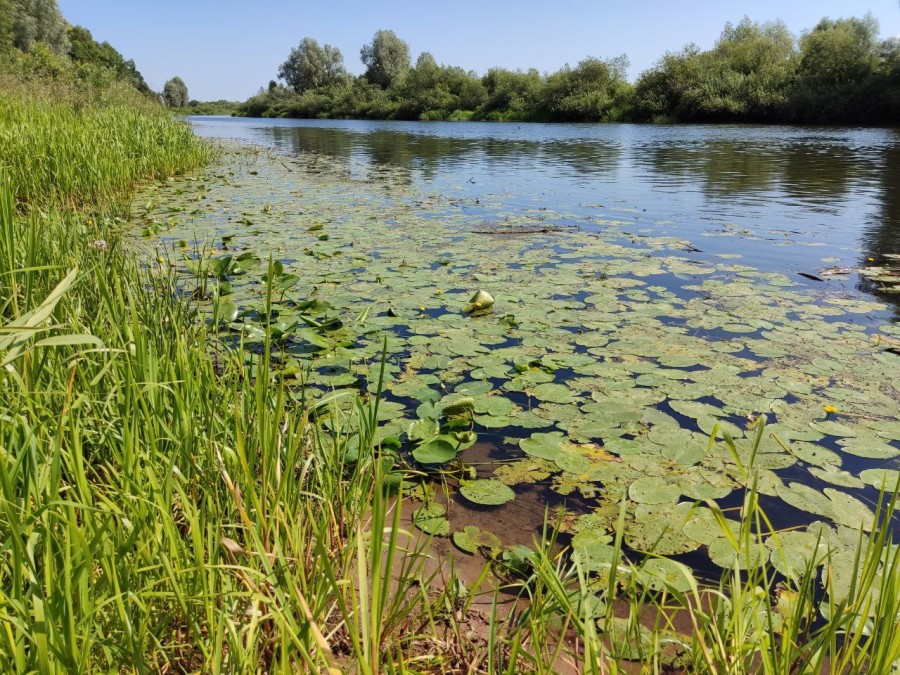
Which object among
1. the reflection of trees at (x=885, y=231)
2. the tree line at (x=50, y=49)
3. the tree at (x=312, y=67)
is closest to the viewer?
the reflection of trees at (x=885, y=231)

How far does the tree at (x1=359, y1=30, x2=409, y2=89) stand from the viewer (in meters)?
59.4

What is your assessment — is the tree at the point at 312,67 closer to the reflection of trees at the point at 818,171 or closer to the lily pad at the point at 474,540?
the reflection of trees at the point at 818,171

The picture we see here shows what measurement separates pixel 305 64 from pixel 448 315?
75.6 meters

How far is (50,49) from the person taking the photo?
35.0 m

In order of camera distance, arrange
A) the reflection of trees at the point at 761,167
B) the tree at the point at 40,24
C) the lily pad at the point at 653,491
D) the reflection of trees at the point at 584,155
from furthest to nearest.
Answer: the tree at the point at 40,24
the reflection of trees at the point at 584,155
the reflection of trees at the point at 761,167
the lily pad at the point at 653,491

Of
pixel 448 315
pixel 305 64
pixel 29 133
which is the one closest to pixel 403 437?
pixel 448 315

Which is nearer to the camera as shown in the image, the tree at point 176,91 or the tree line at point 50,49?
the tree line at point 50,49

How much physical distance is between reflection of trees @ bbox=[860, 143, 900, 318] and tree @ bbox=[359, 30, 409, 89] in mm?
56592

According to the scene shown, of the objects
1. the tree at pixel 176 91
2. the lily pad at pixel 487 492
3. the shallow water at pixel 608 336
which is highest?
the tree at pixel 176 91

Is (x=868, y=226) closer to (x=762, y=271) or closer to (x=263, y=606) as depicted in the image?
(x=762, y=271)

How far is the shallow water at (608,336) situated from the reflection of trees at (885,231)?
53 mm

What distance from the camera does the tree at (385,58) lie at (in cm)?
5938

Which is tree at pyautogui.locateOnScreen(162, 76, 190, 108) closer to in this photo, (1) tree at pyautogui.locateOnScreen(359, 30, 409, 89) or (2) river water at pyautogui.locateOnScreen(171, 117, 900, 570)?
(1) tree at pyautogui.locateOnScreen(359, 30, 409, 89)

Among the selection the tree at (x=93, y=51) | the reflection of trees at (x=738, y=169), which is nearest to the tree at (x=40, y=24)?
the tree at (x=93, y=51)
